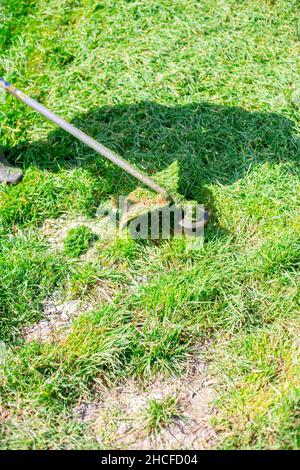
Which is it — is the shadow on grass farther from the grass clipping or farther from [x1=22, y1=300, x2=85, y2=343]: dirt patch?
[x1=22, y1=300, x2=85, y2=343]: dirt patch

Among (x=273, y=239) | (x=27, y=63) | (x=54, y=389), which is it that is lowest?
(x=54, y=389)

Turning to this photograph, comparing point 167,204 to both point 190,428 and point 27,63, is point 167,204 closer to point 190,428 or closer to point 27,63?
point 190,428

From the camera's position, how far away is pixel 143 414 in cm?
327

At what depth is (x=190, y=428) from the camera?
325 centimetres

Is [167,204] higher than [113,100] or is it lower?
lower

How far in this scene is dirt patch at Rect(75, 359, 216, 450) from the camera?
321cm

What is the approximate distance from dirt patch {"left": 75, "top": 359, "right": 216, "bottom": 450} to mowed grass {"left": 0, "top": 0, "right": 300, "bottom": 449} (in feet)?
0.20

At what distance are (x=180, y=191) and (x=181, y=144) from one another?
1.44 ft

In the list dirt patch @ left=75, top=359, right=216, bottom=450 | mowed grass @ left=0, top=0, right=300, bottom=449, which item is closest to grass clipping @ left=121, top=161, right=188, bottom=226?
mowed grass @ left=0, top=0, right=300, bottom=449

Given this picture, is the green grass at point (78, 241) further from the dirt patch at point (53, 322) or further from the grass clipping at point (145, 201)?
the dirt patch at point (53, 322)

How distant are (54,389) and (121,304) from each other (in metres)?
0.61

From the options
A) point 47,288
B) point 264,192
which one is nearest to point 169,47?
point 264,192

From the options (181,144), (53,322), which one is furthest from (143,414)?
(181,144)

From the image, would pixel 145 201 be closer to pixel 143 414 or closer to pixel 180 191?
pixel 180 191
